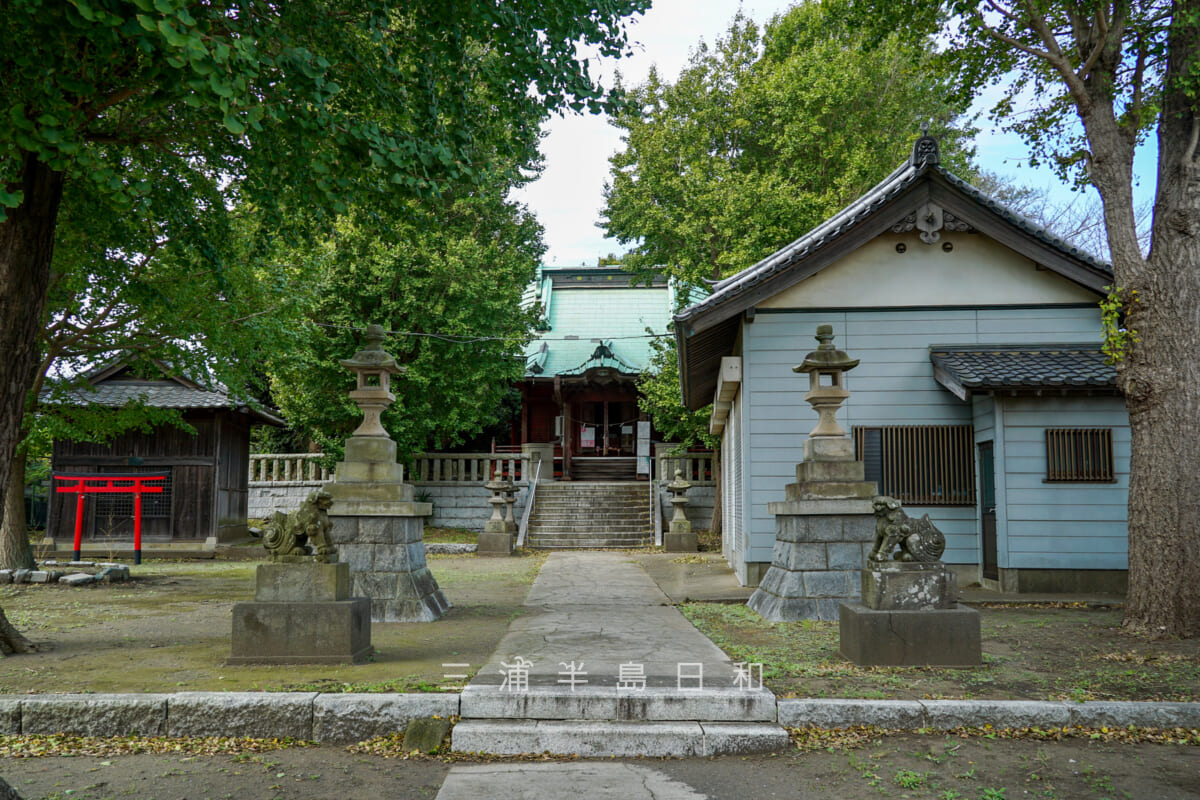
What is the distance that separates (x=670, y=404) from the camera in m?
19.0

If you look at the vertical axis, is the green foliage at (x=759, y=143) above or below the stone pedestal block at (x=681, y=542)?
above

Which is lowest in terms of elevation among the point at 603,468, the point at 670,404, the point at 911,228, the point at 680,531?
the point at 680,531

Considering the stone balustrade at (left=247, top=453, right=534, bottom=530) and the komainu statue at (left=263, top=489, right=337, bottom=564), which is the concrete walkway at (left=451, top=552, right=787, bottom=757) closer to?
the komainu statue at (left=263, top=489, right=337, bottom=564)

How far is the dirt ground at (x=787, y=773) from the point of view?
13.7 ft

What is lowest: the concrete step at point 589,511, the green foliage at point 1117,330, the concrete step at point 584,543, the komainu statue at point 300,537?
the concrete step at point 584,543

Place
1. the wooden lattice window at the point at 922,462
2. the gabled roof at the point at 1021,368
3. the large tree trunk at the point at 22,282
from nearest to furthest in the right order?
1. the large tree trunk at the point at 22,282
2. the gabled roof at the point at 1021,368
3. the wooden lattice window at the point at 922,462

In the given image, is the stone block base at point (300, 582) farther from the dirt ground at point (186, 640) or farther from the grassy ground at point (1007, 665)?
the grassy ground at point (1007, 665)

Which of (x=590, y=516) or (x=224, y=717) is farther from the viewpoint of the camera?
(x=590, y=516)

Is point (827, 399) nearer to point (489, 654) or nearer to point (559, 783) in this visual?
point (489, 654)

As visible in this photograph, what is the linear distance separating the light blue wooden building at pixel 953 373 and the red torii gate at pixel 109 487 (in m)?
12.8

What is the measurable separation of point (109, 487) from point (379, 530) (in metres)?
12.3

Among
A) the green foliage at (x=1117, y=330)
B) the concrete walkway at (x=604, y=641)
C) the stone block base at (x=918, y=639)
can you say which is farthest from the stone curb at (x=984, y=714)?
the green foliage at (x=1117, y=330)

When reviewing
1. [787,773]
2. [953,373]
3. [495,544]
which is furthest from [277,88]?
[495,544]

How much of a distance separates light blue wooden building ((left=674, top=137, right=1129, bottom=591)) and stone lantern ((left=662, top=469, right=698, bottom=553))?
6.43m
